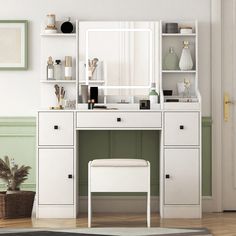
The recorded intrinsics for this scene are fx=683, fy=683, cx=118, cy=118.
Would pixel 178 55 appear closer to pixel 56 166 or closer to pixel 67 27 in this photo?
pixel 67 27

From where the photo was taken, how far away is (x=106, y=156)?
6156 mm

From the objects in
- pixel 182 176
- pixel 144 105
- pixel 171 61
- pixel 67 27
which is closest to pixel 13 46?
pixel 67 27

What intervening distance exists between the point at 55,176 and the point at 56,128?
0.40 metres

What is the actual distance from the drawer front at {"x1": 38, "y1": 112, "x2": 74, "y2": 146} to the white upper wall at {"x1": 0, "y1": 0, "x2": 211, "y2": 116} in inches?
18.5

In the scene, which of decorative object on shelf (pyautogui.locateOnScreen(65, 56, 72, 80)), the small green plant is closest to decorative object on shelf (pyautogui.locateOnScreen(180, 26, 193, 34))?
decorative object on shelf (pyautogui.locateOnScreen(65, 56, 72, 80))

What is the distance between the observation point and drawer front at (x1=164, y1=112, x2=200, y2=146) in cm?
573

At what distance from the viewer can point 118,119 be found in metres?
5.71

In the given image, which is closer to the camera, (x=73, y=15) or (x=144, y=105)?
(x=144, y=105)

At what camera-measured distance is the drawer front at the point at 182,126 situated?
18.8 feet

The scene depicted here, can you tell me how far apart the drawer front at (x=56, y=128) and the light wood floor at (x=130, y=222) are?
657mm

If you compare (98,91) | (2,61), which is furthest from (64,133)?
(2,61)

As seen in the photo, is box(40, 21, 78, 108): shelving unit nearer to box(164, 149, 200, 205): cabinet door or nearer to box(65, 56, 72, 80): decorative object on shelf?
box(65, 56, 72, 80): decorative object on shelf

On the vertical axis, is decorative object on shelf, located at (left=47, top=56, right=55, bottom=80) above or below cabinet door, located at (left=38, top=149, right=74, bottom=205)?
above

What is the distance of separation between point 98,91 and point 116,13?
2.38 ft
